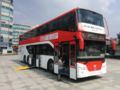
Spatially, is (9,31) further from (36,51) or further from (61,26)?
(61,26)

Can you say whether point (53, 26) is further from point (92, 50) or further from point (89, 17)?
point (92, 50)

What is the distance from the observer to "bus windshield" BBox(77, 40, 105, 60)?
6.30 meters

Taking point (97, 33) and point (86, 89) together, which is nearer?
point (86, 89)

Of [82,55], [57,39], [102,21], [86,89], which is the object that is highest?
[102,21]

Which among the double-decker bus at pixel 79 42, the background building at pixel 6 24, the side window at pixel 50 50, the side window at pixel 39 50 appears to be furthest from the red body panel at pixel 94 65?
the background building at pixel 6 24

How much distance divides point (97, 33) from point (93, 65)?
6.90ft

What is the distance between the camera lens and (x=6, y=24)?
51.9 m

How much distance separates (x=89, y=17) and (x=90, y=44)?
1.80 metres

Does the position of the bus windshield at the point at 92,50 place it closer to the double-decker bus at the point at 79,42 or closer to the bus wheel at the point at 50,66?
the double-decker bus at the point at 79,42

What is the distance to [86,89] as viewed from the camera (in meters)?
5.40

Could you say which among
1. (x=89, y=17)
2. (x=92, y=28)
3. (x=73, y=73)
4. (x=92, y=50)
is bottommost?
(x=73, y=73)

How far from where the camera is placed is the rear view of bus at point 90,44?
6.22 metres

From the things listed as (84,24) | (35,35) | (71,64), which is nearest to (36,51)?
(35,35)

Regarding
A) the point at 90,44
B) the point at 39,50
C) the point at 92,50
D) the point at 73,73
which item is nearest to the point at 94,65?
the point at 92,50
